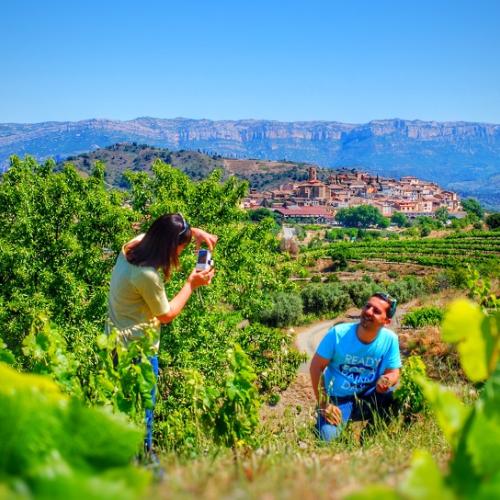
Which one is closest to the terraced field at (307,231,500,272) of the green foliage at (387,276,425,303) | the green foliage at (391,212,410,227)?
the green foliage at (387,276,425,303)

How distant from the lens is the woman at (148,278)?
3.09 metres

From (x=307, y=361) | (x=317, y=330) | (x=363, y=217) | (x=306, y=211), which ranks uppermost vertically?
(x=307, y=361)

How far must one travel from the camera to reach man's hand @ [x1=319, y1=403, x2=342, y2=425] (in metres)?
3.37

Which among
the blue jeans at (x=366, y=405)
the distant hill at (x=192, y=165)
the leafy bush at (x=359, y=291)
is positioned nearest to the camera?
the blue jeans at (x=366, y=405)

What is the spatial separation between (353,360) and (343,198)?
147915 millimetres

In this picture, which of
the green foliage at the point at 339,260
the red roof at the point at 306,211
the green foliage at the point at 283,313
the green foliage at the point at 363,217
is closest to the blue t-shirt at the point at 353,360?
the green foliage at the point at 283,313

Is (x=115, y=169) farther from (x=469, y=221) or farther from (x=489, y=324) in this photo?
(x=489, y=324)

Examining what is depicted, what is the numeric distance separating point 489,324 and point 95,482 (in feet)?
2.56

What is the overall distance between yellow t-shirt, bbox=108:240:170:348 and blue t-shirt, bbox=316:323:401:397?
135 centimetres

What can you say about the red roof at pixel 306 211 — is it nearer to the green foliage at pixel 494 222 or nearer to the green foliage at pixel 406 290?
the green foliage at pixel 494 222

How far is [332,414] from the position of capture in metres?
3.38

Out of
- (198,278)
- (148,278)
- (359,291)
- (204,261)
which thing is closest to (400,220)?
(359,291)

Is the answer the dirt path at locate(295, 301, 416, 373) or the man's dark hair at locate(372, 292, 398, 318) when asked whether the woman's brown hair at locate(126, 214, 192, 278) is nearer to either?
the man's dark hair at locate(372, 292, 398, 318)

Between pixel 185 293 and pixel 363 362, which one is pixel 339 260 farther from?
pixel 185 293
